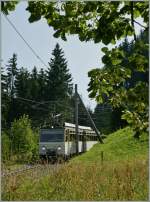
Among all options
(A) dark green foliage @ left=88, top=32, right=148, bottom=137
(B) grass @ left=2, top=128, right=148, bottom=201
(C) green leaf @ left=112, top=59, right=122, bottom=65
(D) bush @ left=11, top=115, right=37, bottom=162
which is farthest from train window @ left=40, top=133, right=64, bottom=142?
(C) green leaf @ left=112, top=59, right=122, bottom=65

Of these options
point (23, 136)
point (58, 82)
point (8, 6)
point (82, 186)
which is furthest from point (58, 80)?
point (8, 6)

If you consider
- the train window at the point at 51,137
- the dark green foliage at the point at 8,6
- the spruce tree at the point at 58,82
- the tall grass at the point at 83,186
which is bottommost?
the tall grass at the point at 83,186

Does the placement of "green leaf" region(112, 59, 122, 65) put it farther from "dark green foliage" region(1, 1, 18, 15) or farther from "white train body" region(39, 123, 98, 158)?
"white train body" region(39, 123, 98, 158)

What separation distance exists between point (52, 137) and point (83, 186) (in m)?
19.0

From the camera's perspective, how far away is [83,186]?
8.09m

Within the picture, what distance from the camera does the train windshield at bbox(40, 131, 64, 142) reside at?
26.6m

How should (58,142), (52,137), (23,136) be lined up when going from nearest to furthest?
1. (58,142)
2. (52,137)
3. (23,136)

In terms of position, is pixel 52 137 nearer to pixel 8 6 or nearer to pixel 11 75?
pixel 8 6

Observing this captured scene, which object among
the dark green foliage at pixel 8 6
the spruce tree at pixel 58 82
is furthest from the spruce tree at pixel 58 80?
the dark green foliage at pixel 8 6

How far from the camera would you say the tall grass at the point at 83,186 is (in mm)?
7555


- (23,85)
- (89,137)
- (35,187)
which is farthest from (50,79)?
(35,187)

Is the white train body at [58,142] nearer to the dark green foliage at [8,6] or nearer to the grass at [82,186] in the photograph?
the grass at [82,186]

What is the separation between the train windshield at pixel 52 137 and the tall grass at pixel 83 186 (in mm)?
16194

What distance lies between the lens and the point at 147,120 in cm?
298
